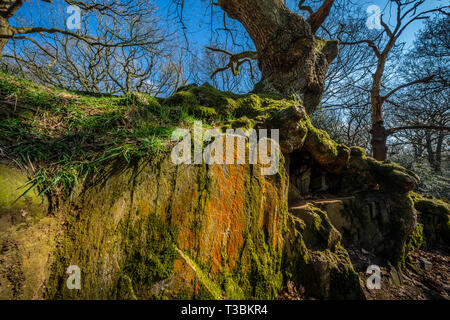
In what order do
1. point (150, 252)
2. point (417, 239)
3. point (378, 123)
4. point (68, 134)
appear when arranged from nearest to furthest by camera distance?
point (150, 252) → point (68, 134) → point (417, 239) → point (378, 123)

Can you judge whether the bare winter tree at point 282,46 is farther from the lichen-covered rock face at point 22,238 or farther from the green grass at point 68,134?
the lichen-covered rock face at point 22,238

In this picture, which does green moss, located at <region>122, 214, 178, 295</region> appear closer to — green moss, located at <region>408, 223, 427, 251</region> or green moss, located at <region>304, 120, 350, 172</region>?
green moss, located at <region>304, 120, 350, 172</region>

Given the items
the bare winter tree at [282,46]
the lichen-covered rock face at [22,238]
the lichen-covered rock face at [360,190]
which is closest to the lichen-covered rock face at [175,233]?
the lichen-covered rock face at [22,238]

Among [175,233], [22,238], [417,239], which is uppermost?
[22,238]

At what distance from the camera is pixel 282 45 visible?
3467 millimetres

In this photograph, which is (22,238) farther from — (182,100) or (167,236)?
(182,100)

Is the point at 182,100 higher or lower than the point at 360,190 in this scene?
higher

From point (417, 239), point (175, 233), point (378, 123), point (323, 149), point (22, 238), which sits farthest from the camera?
point (378, 123)

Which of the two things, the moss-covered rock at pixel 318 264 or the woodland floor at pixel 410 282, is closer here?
the moss-covered rock at pixel 318 264

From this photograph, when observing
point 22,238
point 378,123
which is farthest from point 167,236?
point 378,123

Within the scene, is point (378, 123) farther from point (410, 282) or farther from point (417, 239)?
point (410, 282)

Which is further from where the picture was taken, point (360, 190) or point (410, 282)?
point (360, 190)

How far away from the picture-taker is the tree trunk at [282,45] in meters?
3.45
